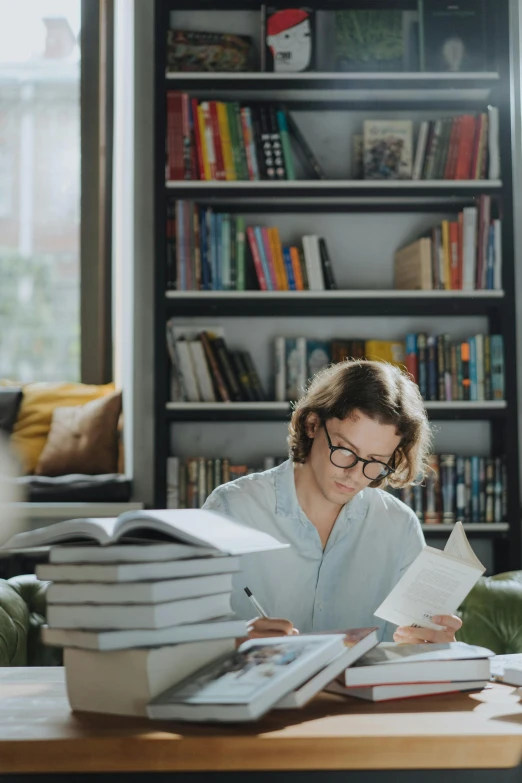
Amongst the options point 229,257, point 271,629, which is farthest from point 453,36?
point 271,629

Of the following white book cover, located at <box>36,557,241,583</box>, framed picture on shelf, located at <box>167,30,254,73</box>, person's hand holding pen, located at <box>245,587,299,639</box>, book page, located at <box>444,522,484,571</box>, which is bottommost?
person's hand holding pen, located at <box>245,587,299,639</box>

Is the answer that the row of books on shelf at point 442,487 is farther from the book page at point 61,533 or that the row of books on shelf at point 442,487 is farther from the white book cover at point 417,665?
the book page at point 61,533

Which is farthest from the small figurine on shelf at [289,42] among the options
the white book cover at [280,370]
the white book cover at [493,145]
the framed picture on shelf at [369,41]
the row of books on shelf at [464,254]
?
the white book cover at [280,370]

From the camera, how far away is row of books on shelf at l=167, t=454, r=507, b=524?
348cm

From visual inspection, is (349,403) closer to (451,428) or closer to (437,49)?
(451,428)

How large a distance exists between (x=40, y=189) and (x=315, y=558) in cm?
280

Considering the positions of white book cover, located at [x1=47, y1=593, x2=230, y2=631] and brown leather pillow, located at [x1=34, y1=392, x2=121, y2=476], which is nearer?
white book cover, located at [x1=47, y1=593, x2=230, y2=631]

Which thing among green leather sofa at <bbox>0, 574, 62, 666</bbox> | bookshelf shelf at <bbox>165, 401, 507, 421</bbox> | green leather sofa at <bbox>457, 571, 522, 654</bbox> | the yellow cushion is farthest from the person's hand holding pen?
the yellow cushion

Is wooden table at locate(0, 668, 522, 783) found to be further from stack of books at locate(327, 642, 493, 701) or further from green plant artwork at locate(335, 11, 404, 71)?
green plant artwork at locate(335, 11, 404, 71)

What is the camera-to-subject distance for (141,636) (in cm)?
101

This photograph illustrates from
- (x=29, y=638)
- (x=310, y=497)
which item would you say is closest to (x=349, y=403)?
(x=310, y=497)

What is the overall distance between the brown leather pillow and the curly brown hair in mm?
1707

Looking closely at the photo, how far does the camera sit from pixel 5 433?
3.67 metres

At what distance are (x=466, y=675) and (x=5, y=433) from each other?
2.82 metres
